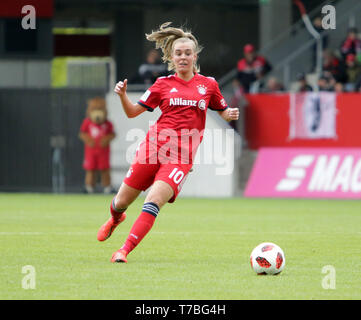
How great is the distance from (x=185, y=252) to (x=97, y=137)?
40.9 feet

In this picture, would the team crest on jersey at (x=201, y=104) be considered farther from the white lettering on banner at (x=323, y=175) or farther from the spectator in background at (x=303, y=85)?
the spectator in background at (x=303, y=85)

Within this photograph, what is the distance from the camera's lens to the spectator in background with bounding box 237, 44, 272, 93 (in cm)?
2461

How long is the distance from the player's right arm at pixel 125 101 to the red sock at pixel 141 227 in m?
1.01

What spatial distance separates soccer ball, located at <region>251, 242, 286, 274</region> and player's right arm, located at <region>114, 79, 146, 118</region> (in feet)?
7.09

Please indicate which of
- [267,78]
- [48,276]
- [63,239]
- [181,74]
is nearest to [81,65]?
[267,78]

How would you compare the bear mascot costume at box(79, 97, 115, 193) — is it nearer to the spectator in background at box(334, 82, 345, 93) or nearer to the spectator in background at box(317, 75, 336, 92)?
the spectator in background at box(317, 75, 336, 92)

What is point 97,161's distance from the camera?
23.2 meters

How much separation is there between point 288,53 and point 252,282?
19.7m

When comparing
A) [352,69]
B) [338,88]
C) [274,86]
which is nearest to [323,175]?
[338,88]

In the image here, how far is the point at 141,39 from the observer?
3556cm

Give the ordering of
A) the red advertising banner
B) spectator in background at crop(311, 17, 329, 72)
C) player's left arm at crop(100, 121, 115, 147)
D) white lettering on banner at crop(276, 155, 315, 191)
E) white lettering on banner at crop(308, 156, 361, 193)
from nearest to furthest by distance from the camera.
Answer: white lettering on banner at crop(308, 156, 361, 193), white lettering on banner at crop(276, 155, 315, 191), player's left arm at crop(100, 121, 115, 147), the red advertising banner, spectator in background at crop(311, 17, 329, 72)

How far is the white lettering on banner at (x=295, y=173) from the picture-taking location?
71.8ft

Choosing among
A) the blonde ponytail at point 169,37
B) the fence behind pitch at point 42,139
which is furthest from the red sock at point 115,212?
the fence behind pitch at point 42,139

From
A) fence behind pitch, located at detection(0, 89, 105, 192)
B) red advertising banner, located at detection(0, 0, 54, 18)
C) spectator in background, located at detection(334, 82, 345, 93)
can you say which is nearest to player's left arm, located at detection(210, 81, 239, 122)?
fence behind pitch, located at detection(0, 89, 105, 192)
